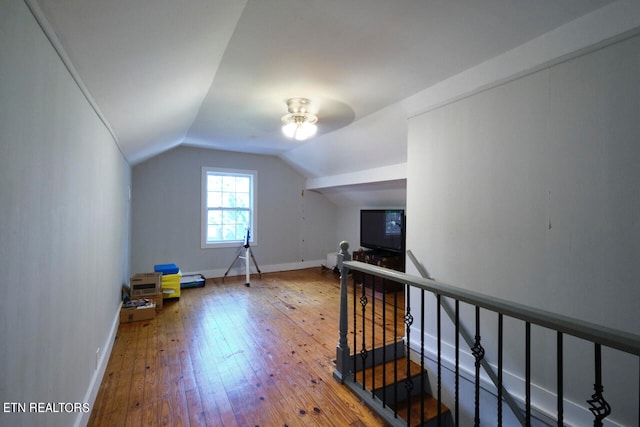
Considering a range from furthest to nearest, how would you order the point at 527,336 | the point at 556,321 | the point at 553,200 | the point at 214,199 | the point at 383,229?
the point at 214,199 < the point at 383,229 < the point at 553,200 < the point at 527,336 < the point at 556,321

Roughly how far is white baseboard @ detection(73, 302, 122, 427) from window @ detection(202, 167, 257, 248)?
2.65 m

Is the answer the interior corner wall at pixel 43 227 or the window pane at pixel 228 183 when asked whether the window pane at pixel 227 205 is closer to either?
the window pane at pixel 228 183

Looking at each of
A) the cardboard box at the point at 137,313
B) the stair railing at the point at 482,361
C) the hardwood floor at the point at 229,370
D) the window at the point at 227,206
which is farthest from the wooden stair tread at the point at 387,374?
the window at the point at 227,206

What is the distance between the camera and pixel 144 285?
12.8ft

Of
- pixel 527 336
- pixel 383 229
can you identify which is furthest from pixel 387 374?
pixel 383 229

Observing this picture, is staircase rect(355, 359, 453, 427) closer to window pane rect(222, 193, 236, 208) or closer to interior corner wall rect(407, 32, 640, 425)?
interior corner wall rect(407, 32, 640, 425)

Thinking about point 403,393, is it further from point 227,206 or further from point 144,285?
point 227,206

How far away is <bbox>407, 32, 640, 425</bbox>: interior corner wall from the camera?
1.59 meters

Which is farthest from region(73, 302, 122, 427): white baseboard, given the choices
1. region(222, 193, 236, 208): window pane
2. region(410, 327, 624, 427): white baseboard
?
region(222, 193, 236, 208): window pane

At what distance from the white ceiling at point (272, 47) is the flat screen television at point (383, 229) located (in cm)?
222

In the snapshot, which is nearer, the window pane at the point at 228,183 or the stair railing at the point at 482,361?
the stair railing at the point at 482,361

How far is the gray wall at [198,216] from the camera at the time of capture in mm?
4965

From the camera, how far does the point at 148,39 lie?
1505 mm

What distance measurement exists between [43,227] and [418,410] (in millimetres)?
2939
